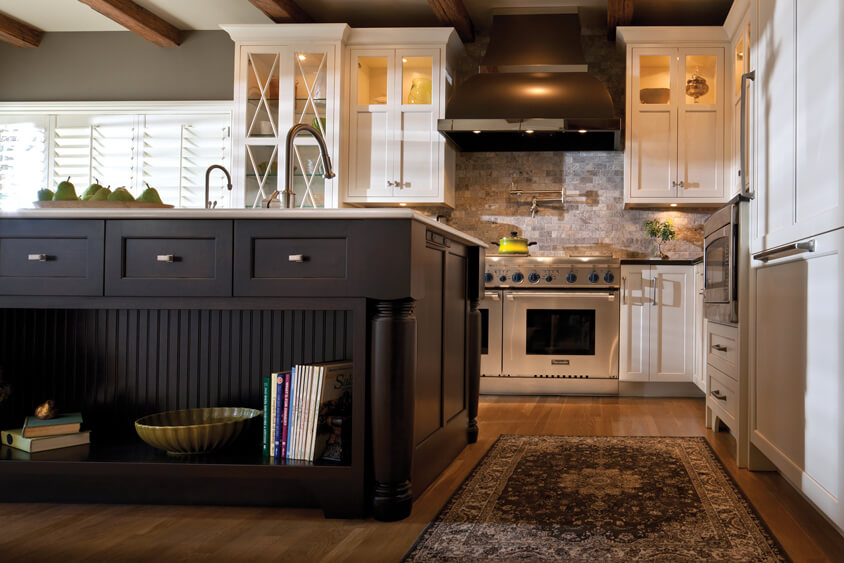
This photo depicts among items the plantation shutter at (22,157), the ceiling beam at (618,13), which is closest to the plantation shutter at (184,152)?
the plantation shutter at (22,157)

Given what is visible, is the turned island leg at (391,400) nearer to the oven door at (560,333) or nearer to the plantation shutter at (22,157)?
the oven door at (560,333)

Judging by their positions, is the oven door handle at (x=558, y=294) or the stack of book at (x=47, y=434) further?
the oven door handle at (x=558, y=294)

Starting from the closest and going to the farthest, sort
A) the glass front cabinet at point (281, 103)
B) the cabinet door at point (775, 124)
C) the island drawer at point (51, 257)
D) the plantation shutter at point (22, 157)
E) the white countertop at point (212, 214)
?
the white countertop at point (212, 214), the island drawer at point (51, 257), the cabinet door at point (775, 124), the glass front cabinet at point (281, 103), the plantation shutter at point (22, 157)

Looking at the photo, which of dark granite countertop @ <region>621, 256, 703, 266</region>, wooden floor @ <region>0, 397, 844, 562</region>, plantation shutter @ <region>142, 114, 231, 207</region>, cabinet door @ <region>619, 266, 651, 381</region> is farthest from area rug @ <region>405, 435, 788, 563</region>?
plantation shutter @ <region>142, 114, 231, 207</region>

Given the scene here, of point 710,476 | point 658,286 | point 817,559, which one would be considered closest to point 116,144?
point 658,286

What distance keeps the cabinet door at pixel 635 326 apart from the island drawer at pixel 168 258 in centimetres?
330

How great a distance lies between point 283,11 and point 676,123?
2.71 m

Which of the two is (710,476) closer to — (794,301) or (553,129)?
(794,301)

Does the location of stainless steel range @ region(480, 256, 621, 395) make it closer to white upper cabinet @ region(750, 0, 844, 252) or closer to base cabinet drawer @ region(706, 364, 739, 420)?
base cabinet drawer @ region(706, 364, 739, 420)

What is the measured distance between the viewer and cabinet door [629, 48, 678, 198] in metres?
4.82

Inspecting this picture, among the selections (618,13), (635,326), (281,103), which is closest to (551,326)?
(635,326)

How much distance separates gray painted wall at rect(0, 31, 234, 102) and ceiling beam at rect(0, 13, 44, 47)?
0.24 ft

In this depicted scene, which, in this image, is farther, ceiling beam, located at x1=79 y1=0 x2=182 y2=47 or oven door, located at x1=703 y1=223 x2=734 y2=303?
ceiling beam, located at x1=79 y1=0 x2=182 y2=47

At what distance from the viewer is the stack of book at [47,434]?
2.14 meters
